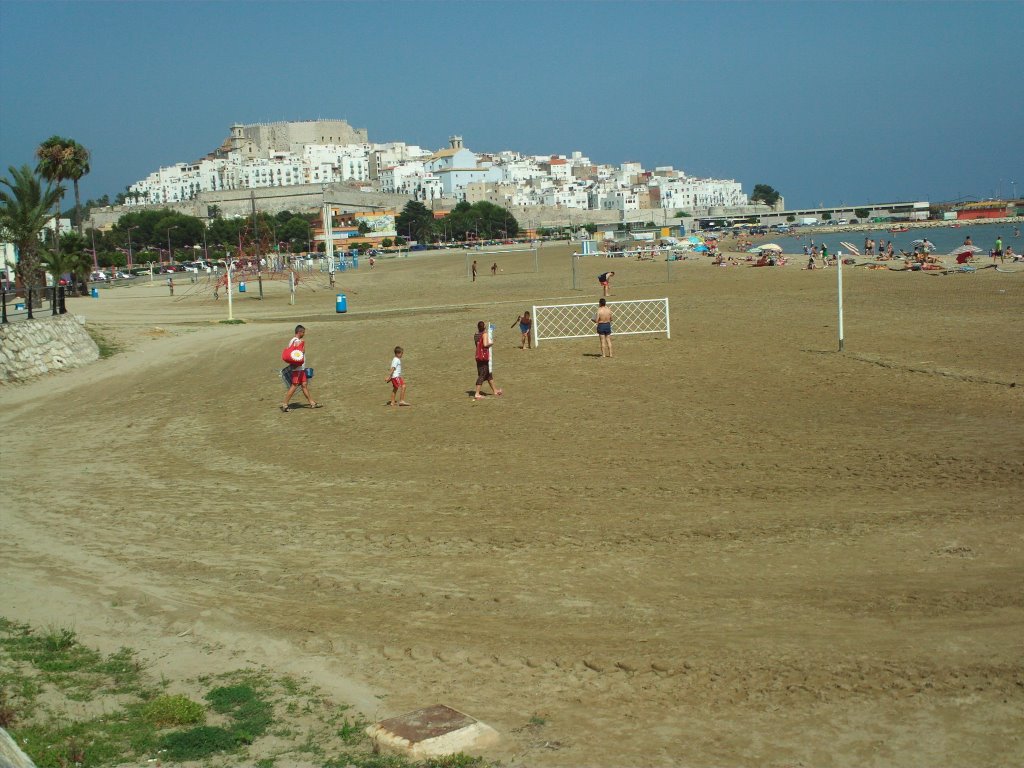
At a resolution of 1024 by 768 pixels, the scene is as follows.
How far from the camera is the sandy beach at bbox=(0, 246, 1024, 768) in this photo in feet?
17.9

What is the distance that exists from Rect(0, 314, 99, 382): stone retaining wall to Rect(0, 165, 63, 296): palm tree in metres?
7.54

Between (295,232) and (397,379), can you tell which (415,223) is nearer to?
(295,232)

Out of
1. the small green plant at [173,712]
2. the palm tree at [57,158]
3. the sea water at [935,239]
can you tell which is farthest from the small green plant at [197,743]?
the sea water at [935,239]

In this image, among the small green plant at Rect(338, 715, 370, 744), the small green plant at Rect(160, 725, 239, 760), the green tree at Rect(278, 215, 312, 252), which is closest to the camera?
the small green plant at Rect(160, 725, 239, 760)

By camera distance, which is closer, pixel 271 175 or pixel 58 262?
pixel 58 262

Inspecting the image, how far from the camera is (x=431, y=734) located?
503 cm

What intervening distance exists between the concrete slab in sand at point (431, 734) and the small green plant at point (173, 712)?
98 centimetres

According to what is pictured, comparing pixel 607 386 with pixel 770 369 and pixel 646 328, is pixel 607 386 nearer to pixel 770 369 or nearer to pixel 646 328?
pixel 770 369

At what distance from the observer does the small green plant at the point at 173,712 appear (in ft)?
17.6

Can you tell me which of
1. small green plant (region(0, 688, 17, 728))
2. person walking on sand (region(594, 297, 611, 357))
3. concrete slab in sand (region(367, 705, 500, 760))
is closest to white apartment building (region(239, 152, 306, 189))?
person walking on sand (region(594, 297, 611, 357))

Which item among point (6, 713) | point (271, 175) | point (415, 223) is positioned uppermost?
point (271, 175)

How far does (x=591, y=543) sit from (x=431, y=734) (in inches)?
137

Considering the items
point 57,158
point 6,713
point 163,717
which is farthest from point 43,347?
point 57,158

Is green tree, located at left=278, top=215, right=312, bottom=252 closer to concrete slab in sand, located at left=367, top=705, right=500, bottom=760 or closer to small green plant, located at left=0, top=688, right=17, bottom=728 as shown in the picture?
small green plant, located at left=0, top=688, right=17, bottom=728
